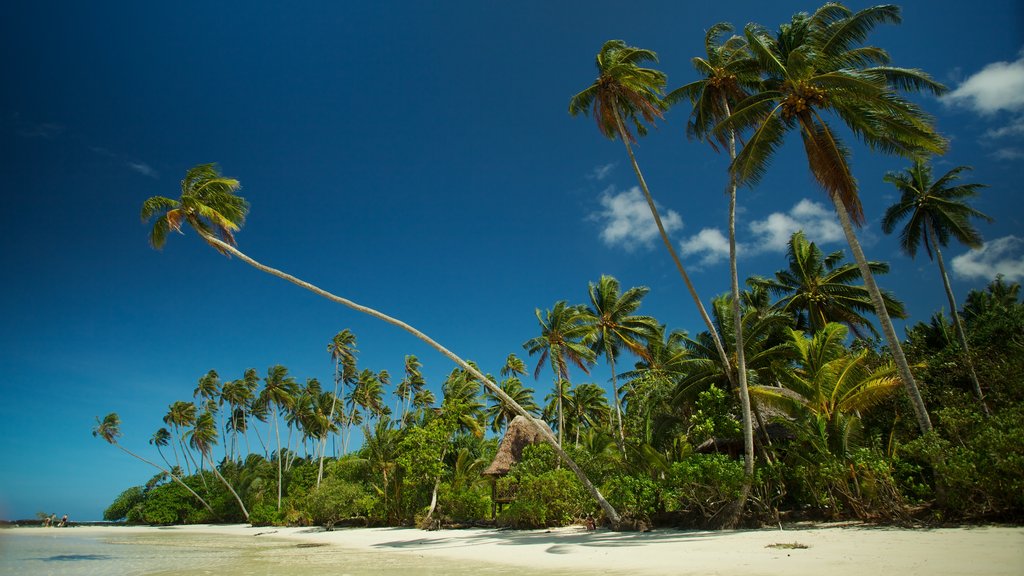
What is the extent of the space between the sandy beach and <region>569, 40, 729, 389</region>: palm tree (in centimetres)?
614

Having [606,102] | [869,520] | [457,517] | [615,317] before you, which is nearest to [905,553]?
[869,520]

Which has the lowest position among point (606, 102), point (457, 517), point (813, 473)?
point (457, 517)

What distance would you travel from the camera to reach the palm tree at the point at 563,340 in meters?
27.1

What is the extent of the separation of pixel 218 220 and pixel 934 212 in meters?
27.9

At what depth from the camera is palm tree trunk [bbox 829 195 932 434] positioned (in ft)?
37.2

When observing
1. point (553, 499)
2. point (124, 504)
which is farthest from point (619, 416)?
point (124, 504)

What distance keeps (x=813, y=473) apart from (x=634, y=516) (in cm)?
557

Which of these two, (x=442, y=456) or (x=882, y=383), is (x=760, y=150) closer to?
(x=882, y=383)

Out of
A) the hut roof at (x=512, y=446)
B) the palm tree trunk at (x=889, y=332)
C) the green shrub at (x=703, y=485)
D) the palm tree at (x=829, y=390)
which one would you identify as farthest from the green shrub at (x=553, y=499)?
the palm tree trunk at (x=889, y=332)

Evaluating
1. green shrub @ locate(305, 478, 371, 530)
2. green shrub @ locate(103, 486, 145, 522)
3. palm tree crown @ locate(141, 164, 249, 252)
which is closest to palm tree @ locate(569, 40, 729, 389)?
palm tree crown @ locate(141, 164, 249, 252)

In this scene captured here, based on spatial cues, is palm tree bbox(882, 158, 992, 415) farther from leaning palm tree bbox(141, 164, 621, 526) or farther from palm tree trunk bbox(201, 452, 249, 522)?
palm tree trunk bbox(201, 452, 249, 522)

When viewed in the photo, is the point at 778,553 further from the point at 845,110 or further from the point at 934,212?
the point at 934,212

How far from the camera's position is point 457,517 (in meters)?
25.5

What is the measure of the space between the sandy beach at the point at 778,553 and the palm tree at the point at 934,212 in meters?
15.2
